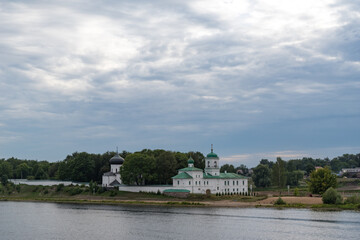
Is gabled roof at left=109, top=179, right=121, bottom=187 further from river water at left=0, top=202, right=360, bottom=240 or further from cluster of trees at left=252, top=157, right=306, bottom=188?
cluster of trees at left=252, top=157, right=306, bottom=188

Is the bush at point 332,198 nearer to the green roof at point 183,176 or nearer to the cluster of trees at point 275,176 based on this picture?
the green roof at point 183,176

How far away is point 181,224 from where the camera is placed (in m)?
50.0

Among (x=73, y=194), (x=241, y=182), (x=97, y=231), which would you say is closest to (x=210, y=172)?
(x=241, y=182)

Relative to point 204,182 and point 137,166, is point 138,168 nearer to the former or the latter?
point 137,166

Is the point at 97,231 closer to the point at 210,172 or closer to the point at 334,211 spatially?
the point at 334,211

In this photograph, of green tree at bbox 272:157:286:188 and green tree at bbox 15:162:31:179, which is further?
green tree at bbox 15:162:31:179

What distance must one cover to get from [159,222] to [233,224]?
8496 millimetres

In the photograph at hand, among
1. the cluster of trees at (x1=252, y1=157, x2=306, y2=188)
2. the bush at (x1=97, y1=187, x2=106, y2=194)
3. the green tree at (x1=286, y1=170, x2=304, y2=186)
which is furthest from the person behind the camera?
the green tree at (x1=286, y1=170, x2=304, y2=186)

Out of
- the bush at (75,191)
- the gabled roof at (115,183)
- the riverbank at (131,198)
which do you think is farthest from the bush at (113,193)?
the bush at (75,191)

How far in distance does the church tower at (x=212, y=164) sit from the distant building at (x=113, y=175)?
18.5m

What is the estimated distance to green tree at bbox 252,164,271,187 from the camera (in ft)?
358

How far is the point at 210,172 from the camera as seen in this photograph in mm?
85000

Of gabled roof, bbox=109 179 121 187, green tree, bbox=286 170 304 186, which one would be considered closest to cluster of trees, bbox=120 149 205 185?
gabled roof, bbox=109 179 121 187

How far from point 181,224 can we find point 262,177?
64.2m
